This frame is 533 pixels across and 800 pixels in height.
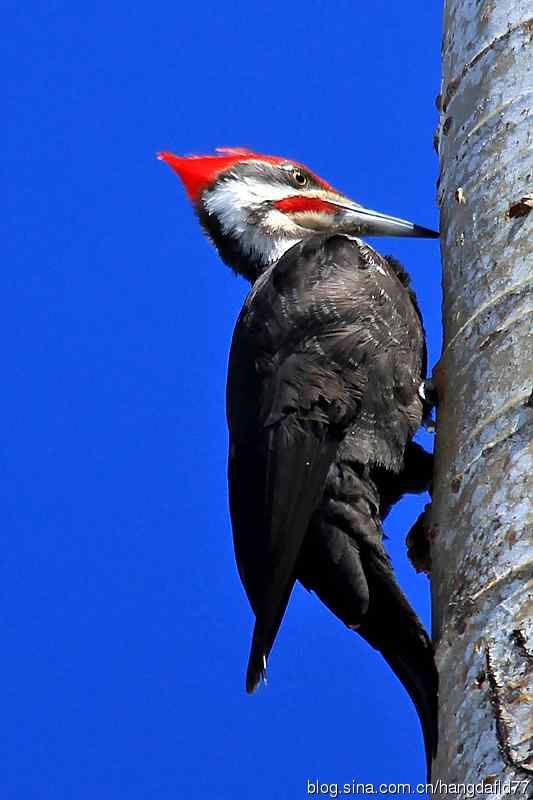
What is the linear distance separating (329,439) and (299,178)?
5.29 feet

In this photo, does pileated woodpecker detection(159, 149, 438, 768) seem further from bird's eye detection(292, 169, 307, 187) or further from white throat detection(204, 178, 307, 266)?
bird's eye detection(292, 169, 307, 187)

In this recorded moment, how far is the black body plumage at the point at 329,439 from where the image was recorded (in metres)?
2.70

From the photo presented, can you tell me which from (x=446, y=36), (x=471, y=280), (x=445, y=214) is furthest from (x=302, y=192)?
(x=471, y=280)

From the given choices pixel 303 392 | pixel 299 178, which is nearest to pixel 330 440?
pixel 303 392

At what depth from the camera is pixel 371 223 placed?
13.0 feet

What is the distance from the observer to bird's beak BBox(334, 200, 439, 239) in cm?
375

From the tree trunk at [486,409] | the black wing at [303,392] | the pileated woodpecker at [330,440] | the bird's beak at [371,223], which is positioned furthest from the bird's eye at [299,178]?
the tree trunk at [486,409]

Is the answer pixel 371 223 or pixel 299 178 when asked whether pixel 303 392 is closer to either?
pixel 371 223

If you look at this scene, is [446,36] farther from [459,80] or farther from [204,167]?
[204,167]

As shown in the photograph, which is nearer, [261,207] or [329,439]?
[329,439]

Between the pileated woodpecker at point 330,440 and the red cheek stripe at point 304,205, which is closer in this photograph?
the pileated woodpecker at point 330,440

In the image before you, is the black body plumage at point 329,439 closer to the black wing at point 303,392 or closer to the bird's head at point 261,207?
the black wing at point 303,392

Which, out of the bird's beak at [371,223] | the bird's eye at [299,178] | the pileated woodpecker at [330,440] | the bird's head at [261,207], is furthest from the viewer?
the bird's eye at [299,178]

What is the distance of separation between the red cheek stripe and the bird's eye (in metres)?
0.09
